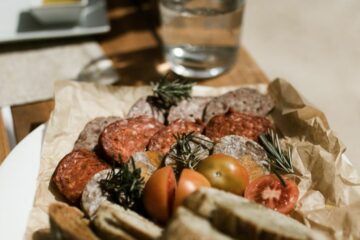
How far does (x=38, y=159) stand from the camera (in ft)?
5.98

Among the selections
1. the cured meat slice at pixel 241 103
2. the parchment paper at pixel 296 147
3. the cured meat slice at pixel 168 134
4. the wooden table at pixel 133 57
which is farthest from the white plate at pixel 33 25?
the cured meat slice at pixel 168 134

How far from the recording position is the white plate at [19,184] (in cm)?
159

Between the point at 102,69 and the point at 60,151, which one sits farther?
the point at 102,69

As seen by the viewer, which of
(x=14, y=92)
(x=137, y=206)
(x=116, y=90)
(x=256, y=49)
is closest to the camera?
(x=137, y=206)

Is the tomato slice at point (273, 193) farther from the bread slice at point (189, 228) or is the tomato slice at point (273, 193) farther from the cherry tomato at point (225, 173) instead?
the bread slice at point (189, 228)

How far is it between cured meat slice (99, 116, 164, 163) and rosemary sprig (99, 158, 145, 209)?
160mm

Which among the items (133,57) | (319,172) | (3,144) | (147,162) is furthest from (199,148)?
(133,57)

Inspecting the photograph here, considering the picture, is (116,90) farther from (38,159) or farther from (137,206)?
(137,206)

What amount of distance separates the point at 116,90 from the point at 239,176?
31.7 inches

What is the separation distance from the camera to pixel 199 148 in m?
1.73

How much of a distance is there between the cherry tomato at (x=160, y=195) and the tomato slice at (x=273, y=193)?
260mm

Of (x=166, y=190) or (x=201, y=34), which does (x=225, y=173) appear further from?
(x=201, y=34)

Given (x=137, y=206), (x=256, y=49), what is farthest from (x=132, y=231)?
(x=256, y=49)

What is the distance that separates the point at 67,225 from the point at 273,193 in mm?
616
